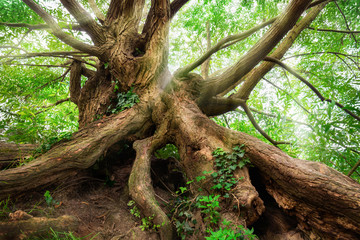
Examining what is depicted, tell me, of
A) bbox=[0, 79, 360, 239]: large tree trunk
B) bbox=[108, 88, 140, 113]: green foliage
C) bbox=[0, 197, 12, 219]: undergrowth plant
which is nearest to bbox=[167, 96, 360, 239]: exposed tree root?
bbox=[0, 79, 360, 239]: large tree trunk

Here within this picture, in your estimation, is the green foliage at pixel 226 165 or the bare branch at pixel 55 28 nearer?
the green foliage at pixel 226 165

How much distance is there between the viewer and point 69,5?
2852 millimetres

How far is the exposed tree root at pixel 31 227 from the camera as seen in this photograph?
58.9 inches

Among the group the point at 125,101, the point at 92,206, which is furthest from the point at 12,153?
the point at 125,101

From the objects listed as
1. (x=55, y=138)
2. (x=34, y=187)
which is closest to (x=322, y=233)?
(x=34, y=187)

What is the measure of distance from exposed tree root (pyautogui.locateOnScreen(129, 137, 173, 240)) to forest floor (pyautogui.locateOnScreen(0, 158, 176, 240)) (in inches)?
9.1

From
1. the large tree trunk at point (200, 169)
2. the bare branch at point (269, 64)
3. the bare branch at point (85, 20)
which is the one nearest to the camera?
the large tree trunk at point (200, 169)

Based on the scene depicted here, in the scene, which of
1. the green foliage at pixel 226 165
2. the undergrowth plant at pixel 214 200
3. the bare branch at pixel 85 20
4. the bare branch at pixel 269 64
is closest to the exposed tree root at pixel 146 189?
the undergrowth plant at pixel 214 200

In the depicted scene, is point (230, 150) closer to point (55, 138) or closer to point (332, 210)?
point (332, 210)

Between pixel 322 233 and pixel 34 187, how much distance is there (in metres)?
2.82

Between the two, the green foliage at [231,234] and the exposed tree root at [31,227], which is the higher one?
the green foliage at [231,234]

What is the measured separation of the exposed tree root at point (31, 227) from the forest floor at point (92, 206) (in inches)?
2.3

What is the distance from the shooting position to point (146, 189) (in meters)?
2.10

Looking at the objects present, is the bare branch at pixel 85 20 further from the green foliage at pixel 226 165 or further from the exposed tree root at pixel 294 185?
the green foliage at pixel 226 165
